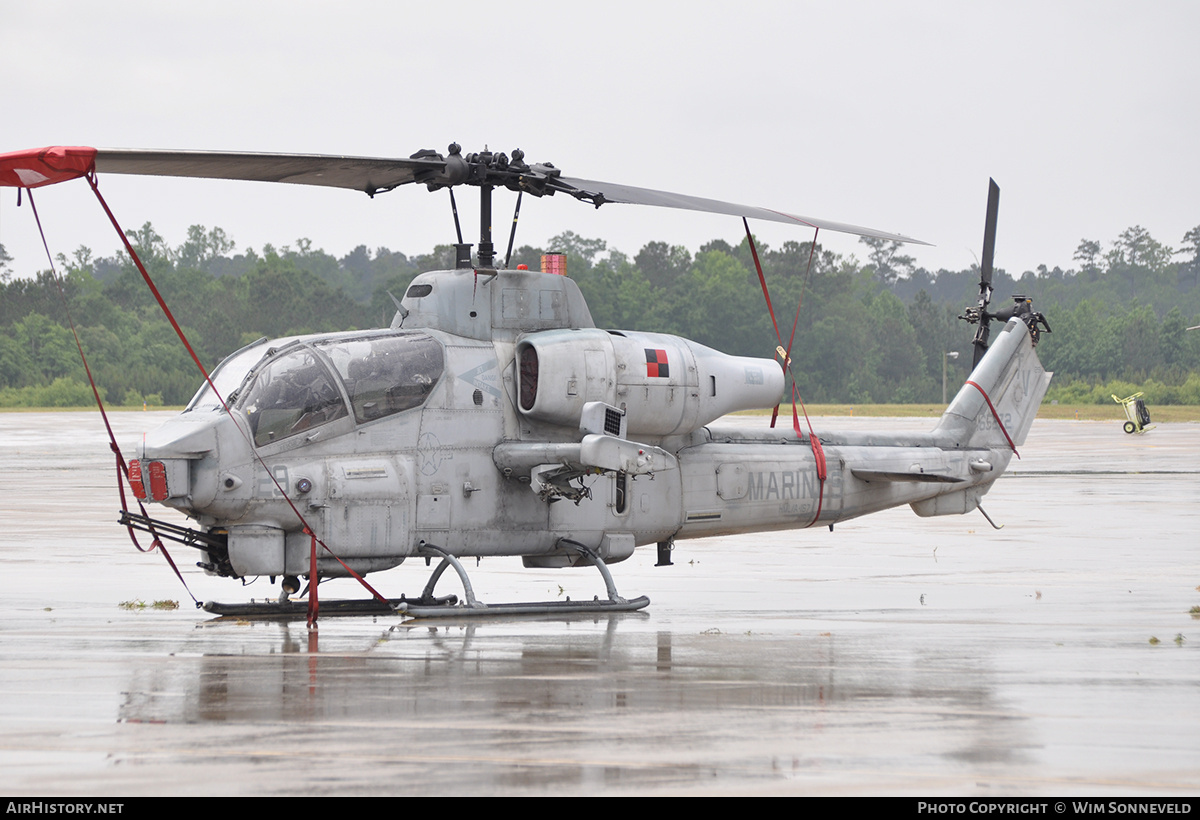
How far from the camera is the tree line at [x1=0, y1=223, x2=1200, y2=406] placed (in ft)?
239

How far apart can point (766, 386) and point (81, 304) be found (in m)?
76.9

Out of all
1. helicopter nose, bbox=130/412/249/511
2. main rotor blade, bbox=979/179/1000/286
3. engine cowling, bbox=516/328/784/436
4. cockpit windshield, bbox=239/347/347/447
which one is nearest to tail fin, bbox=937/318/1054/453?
main rotor blade, bbox=979/179/1000/286

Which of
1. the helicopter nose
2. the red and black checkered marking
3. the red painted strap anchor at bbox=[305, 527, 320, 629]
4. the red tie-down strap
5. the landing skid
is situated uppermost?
the red tie-down strap

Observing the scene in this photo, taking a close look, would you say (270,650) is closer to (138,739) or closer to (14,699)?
(14,699)

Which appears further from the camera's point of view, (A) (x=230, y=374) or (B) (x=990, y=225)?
(B) (x=990, y=225)

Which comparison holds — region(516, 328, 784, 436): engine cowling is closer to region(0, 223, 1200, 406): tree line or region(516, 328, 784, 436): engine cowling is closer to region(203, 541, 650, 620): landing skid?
region(203, 541, 650, 620): landing skid

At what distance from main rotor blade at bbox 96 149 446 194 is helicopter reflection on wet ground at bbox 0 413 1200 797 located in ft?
10.5

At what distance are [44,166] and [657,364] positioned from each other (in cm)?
485

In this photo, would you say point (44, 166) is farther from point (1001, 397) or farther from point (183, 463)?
point (1001, 397)

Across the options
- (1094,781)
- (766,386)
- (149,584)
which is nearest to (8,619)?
(149,584)

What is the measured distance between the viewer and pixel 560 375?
10500 millimetres

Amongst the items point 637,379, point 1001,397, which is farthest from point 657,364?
point 1001,397

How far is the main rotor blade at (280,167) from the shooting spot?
342 inches

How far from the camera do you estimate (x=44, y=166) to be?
815 centimetres
